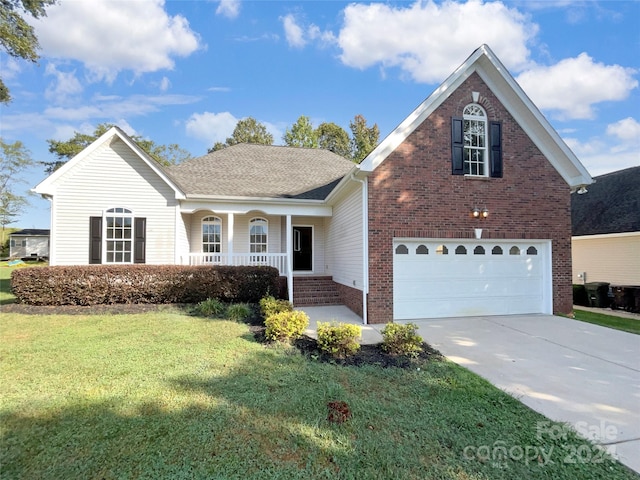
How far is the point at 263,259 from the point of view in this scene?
1193 cm

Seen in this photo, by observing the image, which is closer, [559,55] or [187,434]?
[187,434]

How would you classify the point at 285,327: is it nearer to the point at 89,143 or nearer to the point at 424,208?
the point at 424,208

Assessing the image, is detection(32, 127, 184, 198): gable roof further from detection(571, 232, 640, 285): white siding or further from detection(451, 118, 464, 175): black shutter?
detection(571, 232, 640, 285): white siding

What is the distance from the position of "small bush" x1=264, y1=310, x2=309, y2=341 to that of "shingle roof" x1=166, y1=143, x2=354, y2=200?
19.9 feet

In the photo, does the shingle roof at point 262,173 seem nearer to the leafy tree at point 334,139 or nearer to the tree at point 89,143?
the leafy tree at point 334,139

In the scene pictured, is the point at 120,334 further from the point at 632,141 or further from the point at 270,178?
the point at 632,141

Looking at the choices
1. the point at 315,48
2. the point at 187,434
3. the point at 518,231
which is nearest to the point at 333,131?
the point at 315,48

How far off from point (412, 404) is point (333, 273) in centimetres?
836

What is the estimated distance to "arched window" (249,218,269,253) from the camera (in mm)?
12992

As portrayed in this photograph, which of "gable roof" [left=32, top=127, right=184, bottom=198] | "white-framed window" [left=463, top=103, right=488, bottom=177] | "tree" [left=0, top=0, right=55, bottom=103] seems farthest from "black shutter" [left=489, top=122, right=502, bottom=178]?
"tree" [left=0, top=0, right=55, bottom=103]

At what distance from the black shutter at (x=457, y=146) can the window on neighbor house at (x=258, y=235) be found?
758 centimetres

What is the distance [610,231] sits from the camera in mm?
13445

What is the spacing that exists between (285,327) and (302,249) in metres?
7.51

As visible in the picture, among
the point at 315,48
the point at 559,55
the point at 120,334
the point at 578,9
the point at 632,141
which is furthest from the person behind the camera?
the point at 632,141
